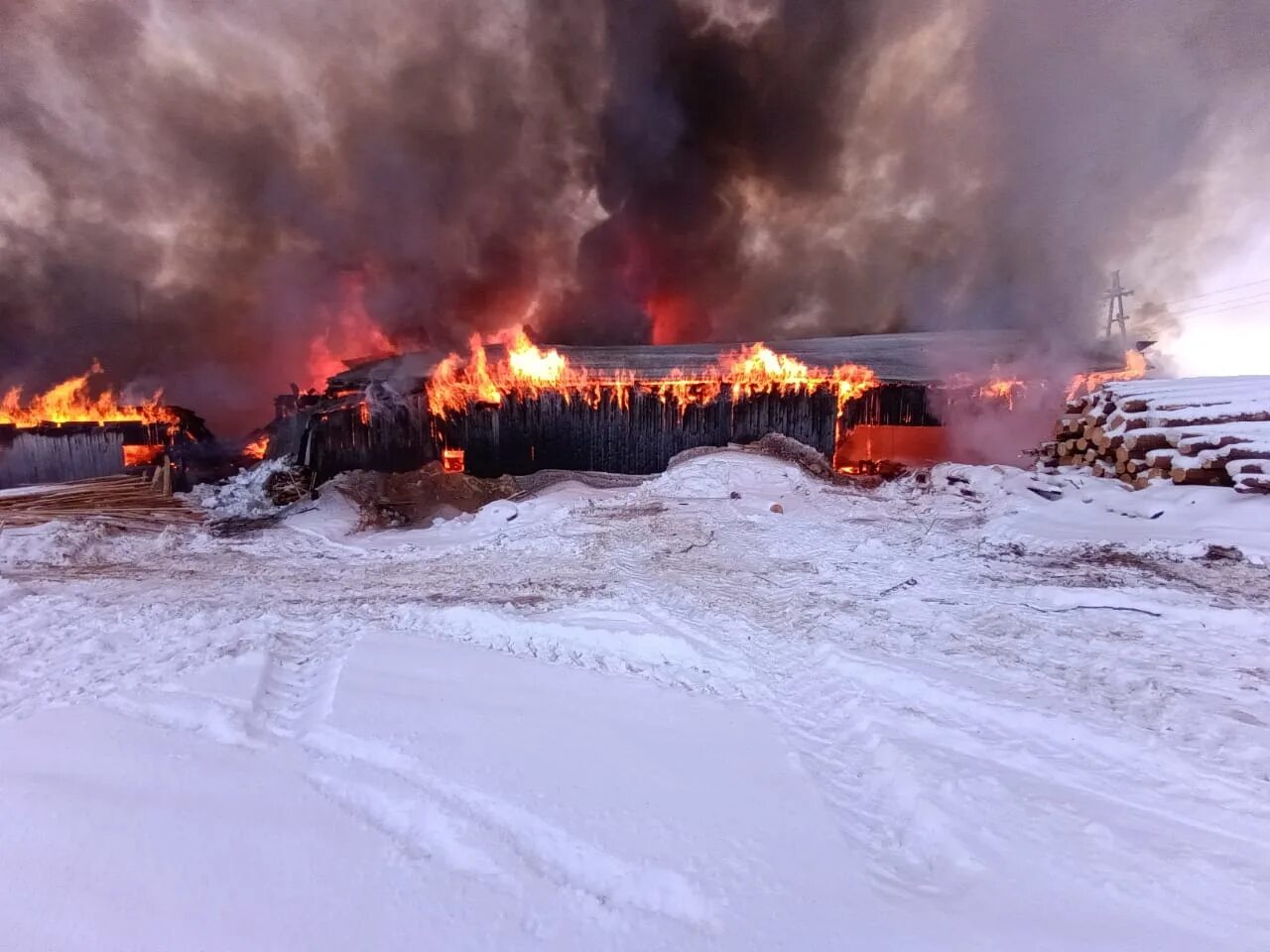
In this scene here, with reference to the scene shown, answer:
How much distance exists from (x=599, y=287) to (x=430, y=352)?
26.4ft

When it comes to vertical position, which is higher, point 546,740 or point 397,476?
point 397,476

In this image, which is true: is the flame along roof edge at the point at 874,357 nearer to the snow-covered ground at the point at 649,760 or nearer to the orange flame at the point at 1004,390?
the orange flame at the point at 1004,390

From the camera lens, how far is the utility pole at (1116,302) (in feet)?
55.8

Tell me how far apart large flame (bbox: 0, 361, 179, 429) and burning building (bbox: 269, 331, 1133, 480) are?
10.2 ft

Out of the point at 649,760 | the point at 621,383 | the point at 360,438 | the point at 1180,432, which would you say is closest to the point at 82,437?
the point at 360,438

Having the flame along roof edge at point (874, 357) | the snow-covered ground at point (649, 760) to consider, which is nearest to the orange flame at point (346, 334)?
the flame along roof edge at point (874, 357)

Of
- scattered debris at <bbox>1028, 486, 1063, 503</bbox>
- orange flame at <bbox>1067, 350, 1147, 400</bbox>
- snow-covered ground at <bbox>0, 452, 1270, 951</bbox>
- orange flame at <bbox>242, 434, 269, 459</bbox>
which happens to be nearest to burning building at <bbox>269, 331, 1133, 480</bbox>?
orange flame at <bbox>1067, 350, 1147, 400</bbox>

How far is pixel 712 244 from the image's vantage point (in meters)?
23.8

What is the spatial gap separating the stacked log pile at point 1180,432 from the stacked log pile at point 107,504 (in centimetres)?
1587

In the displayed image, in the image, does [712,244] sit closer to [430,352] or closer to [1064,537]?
[430,352]

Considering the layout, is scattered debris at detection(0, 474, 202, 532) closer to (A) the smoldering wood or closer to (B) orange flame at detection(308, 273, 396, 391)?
(A) the smoldering wood

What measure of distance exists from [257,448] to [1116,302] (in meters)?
26.0

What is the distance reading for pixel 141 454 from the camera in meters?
14.4

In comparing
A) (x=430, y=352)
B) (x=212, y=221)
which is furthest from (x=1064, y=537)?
(x=212, y=221)
